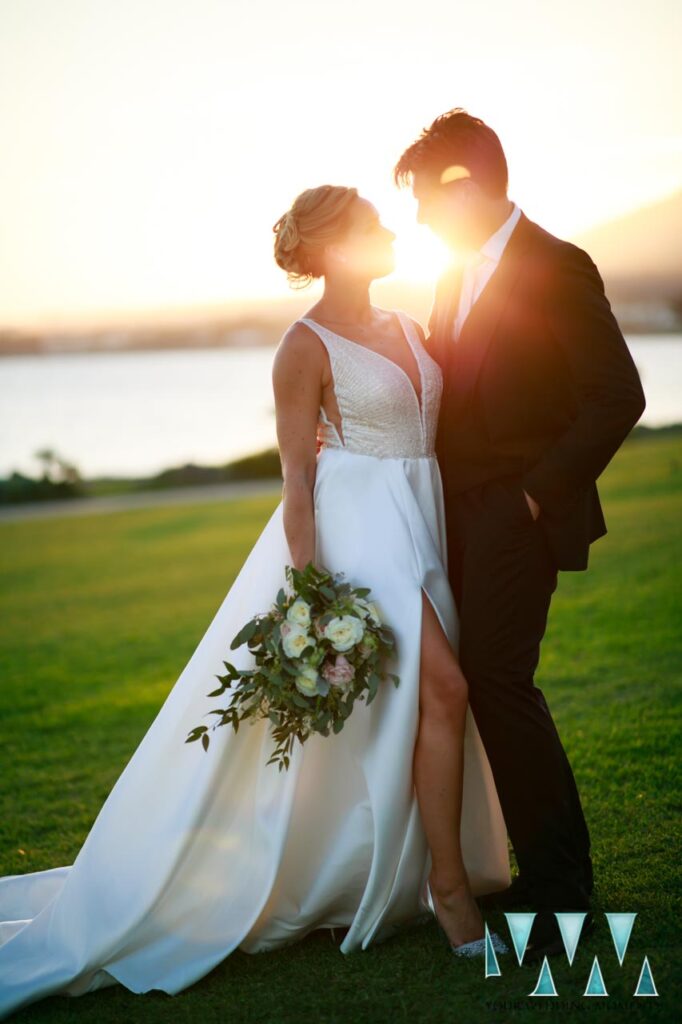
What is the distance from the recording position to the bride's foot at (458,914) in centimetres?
332

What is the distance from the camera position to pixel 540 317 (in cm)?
335

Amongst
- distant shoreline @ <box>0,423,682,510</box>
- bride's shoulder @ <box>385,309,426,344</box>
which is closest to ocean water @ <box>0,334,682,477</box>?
distant shoreline @ <box>0,423,682,510</box>

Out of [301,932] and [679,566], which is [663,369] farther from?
[301,932]

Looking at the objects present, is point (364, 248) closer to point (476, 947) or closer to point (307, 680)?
point (307, 680)

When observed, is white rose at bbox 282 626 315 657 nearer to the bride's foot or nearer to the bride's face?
the bride's foot

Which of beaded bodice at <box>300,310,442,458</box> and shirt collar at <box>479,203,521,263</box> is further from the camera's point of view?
beaded bodice at <box>300,310,442,458</box>

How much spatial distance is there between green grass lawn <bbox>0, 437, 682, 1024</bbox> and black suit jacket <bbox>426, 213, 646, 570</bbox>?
4.44 feet

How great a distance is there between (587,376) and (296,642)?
127 centimetres

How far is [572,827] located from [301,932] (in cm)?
103

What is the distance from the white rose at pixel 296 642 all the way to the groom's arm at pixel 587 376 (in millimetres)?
903

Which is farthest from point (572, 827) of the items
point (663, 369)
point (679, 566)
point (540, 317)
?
point (663, 369)

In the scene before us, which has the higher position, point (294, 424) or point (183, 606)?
point (294, 424)

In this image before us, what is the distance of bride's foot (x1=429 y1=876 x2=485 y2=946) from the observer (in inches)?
131

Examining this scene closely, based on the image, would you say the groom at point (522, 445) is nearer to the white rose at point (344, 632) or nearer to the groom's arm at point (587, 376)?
the groom's arm at point (587, 376)
